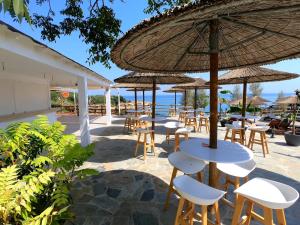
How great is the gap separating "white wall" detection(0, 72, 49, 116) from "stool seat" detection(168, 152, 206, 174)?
6415mm

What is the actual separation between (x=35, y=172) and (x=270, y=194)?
269 centimetres

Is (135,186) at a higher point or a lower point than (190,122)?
lower

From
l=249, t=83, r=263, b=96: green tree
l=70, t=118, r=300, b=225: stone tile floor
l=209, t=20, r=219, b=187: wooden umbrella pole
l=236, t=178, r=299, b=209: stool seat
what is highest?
l=249, t=83, r=263, b=96: green tree

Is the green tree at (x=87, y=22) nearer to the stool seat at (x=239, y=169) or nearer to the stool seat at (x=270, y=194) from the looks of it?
the stool seat at (x=239, y=169)

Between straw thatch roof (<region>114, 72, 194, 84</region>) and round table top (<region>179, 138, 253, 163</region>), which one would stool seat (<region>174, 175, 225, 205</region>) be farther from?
straw thatch roof (<region>114, 72, 194, 84</region>)

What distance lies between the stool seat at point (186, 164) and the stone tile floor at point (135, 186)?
0.83 meters

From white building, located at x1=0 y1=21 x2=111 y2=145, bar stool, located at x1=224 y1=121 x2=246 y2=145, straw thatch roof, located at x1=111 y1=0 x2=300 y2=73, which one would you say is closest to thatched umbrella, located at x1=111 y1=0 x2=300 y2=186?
straw thatch roof, located at x1=111 y1=0 x2=300 y2=73

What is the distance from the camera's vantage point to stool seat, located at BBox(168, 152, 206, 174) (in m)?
2.73

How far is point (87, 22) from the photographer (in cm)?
539

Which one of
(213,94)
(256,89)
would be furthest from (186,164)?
(256,89)

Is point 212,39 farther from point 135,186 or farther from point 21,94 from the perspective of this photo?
point 21,94

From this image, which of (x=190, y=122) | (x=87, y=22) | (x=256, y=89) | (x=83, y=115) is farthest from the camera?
(x=256, y=89)

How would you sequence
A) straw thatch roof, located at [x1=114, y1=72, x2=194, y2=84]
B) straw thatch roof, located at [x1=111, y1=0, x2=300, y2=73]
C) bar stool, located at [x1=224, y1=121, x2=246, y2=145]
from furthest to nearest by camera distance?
1. straw thatch roof, located at [x1=114, y1=72, x2=194, y2=84]
2. bar stool, located at [x1=224, y1=121, x2=246, y2=145]
3. straw thatch roof, located at [x1=111, y1=0, x2=300, y2=73]

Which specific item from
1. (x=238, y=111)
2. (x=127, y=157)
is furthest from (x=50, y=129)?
(x=238, y=111)
